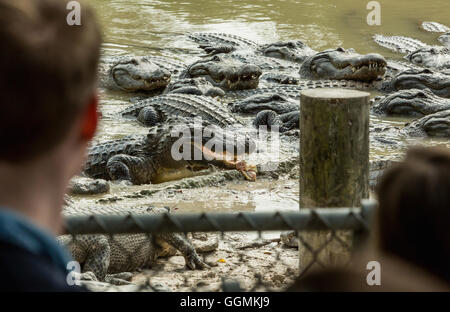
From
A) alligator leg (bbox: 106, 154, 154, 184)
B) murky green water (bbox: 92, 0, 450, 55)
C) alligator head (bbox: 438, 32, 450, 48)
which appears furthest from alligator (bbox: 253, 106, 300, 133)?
alligator head (bbox: 438, 32, 450, 48)

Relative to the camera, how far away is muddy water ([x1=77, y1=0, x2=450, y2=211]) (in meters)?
13.3

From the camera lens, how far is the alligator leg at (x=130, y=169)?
681cm

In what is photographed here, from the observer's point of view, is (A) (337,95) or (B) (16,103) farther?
(A) (337,95)

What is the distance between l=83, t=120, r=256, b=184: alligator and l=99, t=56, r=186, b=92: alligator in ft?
10.8

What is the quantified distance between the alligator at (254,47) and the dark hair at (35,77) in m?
11.3

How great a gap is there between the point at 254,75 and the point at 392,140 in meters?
2.91

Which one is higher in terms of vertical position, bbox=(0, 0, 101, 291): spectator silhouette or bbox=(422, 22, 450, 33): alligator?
bbox=(422, 22, 450, 33): alligator

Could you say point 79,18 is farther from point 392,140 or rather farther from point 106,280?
point 392,140

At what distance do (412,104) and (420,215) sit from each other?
8293 millimetres

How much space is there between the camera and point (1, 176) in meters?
1.07

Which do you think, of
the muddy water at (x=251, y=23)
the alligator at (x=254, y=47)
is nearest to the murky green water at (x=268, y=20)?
the muddy water at (x=251, y=23)

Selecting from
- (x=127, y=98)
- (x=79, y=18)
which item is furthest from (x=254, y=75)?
(x=79, y=18)

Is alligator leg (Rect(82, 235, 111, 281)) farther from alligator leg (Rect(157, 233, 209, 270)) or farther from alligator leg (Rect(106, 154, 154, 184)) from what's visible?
alligator leg (Rect(106, 154, 154, 184))
